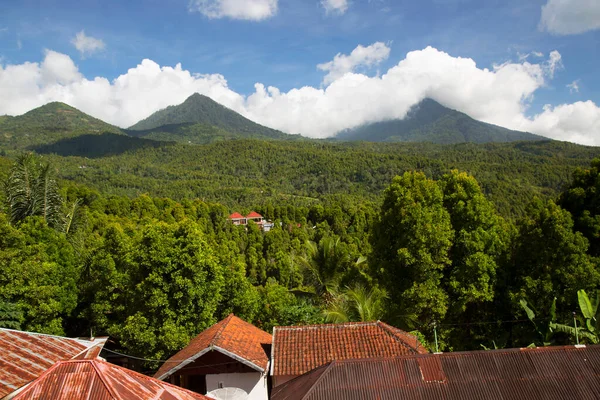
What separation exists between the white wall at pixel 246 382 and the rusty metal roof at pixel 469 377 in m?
4.00

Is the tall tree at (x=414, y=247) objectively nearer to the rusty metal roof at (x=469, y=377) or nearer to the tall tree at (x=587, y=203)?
the tall tree at (x=587, y=203)

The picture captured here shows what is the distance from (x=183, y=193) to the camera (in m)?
92.8

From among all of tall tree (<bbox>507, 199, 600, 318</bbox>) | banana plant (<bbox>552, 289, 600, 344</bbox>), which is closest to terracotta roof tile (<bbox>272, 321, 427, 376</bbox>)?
banana plant (<bbox>552, 289, 600, 344</bbox>)

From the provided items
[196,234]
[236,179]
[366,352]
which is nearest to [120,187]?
[236,179]

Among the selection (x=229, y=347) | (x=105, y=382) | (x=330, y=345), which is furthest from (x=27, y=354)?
(x=330, y=345)

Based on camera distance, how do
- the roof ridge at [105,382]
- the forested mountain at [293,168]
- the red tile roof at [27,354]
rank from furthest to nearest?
1. the forested mountain at [293,168]
2. the red tile roof at [27,354]
3. the roof ridge at [105,382]

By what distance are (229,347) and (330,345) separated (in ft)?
7.86

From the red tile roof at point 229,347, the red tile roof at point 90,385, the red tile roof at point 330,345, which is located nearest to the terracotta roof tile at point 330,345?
the red tile roof at point 330,345

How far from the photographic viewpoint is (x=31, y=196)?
19516 mm

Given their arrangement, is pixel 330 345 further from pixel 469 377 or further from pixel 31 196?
pixel 31 196

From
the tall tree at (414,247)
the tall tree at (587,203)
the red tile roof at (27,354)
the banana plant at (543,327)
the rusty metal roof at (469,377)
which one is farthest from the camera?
the tall tree at (414,247)

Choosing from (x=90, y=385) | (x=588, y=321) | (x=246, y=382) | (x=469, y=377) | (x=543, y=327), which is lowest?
(x=246, y=382)

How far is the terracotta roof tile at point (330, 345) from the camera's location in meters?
9.34

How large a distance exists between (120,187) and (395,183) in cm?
9364
